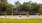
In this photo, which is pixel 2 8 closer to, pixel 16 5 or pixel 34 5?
pixel 16 5

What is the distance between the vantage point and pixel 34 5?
1057 centimetres

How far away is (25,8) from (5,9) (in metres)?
1.99

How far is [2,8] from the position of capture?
A: 1045 cm

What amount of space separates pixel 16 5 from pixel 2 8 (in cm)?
141

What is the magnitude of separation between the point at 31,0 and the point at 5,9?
8.85ft

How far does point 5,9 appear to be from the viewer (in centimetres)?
1042

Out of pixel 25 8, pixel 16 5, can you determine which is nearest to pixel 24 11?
pixel 25 8

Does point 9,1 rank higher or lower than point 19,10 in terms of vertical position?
higher

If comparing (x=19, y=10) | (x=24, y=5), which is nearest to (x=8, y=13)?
(x=19, y=10)

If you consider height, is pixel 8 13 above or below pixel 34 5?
below

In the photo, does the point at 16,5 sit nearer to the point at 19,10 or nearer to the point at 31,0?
the point at 19,10

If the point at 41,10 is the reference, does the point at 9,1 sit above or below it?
above

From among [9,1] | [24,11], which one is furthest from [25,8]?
[9,1]

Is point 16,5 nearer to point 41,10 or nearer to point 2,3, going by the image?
point 2,3
